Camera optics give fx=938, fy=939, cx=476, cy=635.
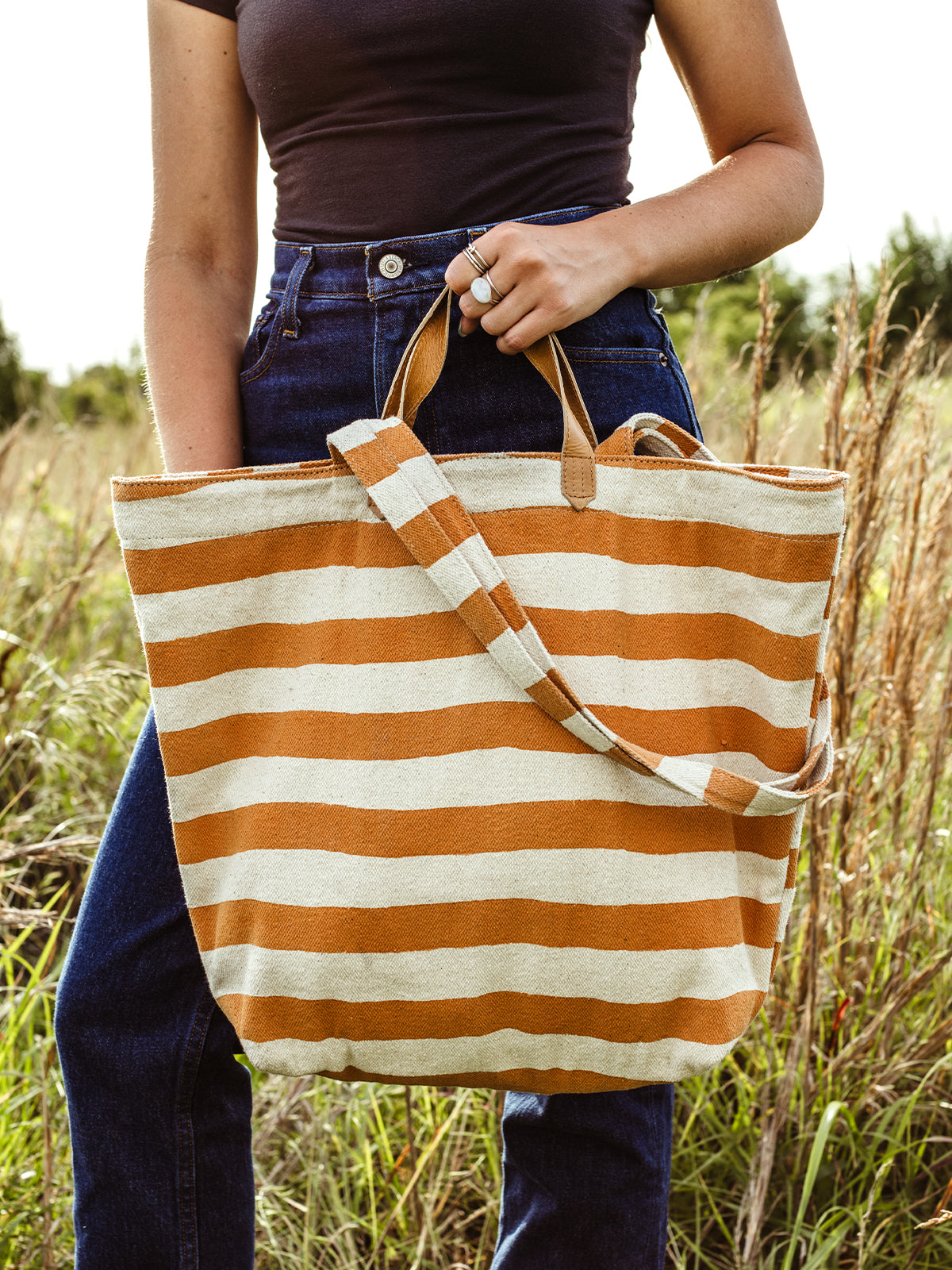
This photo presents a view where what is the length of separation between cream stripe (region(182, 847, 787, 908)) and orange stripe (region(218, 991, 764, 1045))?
0.09 metres

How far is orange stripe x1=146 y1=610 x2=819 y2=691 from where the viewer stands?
797 millimetres

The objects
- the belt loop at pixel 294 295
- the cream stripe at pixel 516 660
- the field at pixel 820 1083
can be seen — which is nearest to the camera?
the cream stripe at pixel 516 660

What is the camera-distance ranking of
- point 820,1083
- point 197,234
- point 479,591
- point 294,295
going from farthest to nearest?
point 820,1083, point 197,234, point 294,295, point 479,591

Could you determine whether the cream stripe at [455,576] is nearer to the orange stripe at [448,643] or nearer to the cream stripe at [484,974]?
the orange stripe at [448,643]

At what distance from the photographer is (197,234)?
3.30ft

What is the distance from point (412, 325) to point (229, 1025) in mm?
684

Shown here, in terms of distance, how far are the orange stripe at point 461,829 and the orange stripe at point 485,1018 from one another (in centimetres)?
13

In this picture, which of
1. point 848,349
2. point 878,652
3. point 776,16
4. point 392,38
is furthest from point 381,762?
point 878,652

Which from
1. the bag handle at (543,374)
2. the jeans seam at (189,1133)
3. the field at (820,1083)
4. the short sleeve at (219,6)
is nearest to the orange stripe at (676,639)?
the bag handle at (543,374)

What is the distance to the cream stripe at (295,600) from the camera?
0.80m

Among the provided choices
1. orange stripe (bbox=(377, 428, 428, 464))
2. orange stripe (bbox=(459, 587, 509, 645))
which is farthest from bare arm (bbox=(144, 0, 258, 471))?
orange stripe (bbox=(459, 587, 509, 645))

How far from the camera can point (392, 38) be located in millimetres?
819

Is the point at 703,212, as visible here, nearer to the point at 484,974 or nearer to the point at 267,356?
the point at 267,356

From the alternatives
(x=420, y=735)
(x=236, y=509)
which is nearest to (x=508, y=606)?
(x=420, y=735)
